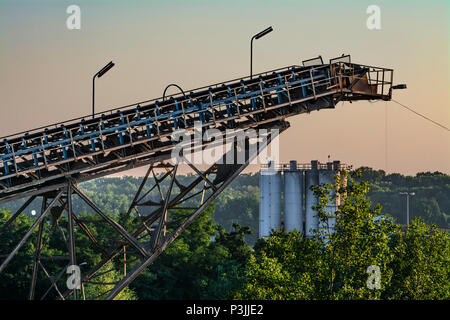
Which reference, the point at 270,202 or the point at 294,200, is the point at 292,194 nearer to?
the point at 294,200

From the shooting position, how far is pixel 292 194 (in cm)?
13362

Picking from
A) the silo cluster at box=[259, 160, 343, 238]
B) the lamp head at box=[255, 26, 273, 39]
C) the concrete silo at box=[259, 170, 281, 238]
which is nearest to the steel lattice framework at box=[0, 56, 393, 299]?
the lamp head at box=[255, 26, 273, 39]

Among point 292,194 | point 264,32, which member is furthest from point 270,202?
point 264,32

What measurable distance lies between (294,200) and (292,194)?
3.80 ft

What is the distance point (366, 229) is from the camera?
40844 mm

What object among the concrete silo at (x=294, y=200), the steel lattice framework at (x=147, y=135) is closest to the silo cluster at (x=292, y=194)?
the concrete silo at (x=294, y=200)

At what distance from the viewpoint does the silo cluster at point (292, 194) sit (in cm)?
13123

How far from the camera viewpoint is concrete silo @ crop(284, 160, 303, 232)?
5226 inches

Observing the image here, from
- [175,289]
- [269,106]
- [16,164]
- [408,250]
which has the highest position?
[269,106]

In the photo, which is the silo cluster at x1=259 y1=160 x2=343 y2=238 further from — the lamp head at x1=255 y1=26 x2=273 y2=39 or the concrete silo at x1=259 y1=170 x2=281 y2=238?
the lamp head at x1=255 y1=26 x2=273 y2=39

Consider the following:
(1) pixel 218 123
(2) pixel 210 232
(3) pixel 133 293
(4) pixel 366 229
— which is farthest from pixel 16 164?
(2) pixel 210 232

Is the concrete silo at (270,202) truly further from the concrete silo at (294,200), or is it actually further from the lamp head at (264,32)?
the lamp head at (264,32)
